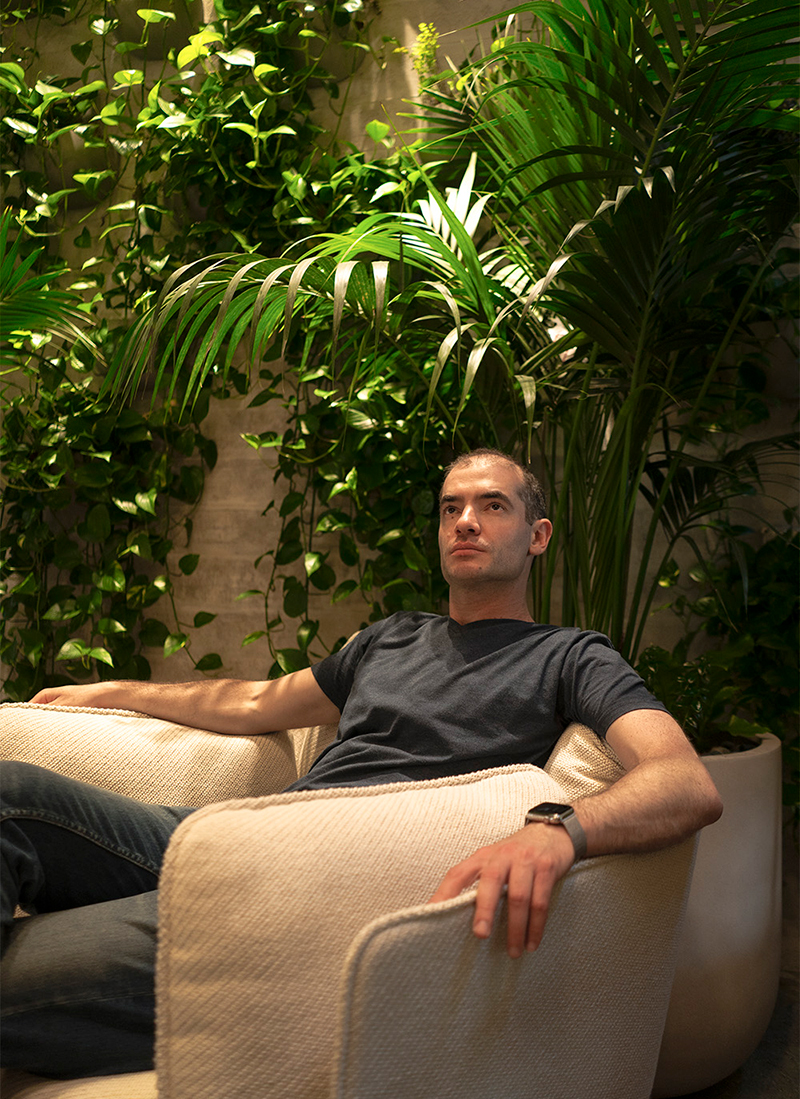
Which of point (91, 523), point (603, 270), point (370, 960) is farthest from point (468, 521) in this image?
point (91, 523)

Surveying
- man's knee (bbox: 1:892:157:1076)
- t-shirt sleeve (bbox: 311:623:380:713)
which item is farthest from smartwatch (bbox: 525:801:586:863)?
t-shirt sleeve (bbox: 311:623:380:713)

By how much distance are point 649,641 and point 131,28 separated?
7.66 ft

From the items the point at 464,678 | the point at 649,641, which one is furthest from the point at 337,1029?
the point at 649,641

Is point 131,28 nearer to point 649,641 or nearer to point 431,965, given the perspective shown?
point 649,641

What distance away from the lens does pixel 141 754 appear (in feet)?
4.76

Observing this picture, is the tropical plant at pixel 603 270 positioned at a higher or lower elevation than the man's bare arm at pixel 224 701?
higher

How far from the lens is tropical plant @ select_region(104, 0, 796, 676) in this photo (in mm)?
1278

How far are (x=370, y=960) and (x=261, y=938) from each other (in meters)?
0.12

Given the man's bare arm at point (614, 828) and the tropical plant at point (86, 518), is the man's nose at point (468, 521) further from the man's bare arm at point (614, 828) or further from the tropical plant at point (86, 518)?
the tropical plant at point (86, 518)

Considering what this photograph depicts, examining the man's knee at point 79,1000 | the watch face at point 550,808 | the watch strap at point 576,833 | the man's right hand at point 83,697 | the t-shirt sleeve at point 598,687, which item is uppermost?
the t-shirt sleeve at point 598,687

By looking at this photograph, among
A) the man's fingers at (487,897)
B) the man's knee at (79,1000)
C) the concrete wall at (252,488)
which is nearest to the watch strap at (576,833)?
the man's fingers at (487,897)

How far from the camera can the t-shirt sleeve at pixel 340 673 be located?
158cm

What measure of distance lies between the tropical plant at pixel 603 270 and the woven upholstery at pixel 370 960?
0.67 meters

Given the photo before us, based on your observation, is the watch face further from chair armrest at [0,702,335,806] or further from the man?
chair armrest at [0,702,335,806]
